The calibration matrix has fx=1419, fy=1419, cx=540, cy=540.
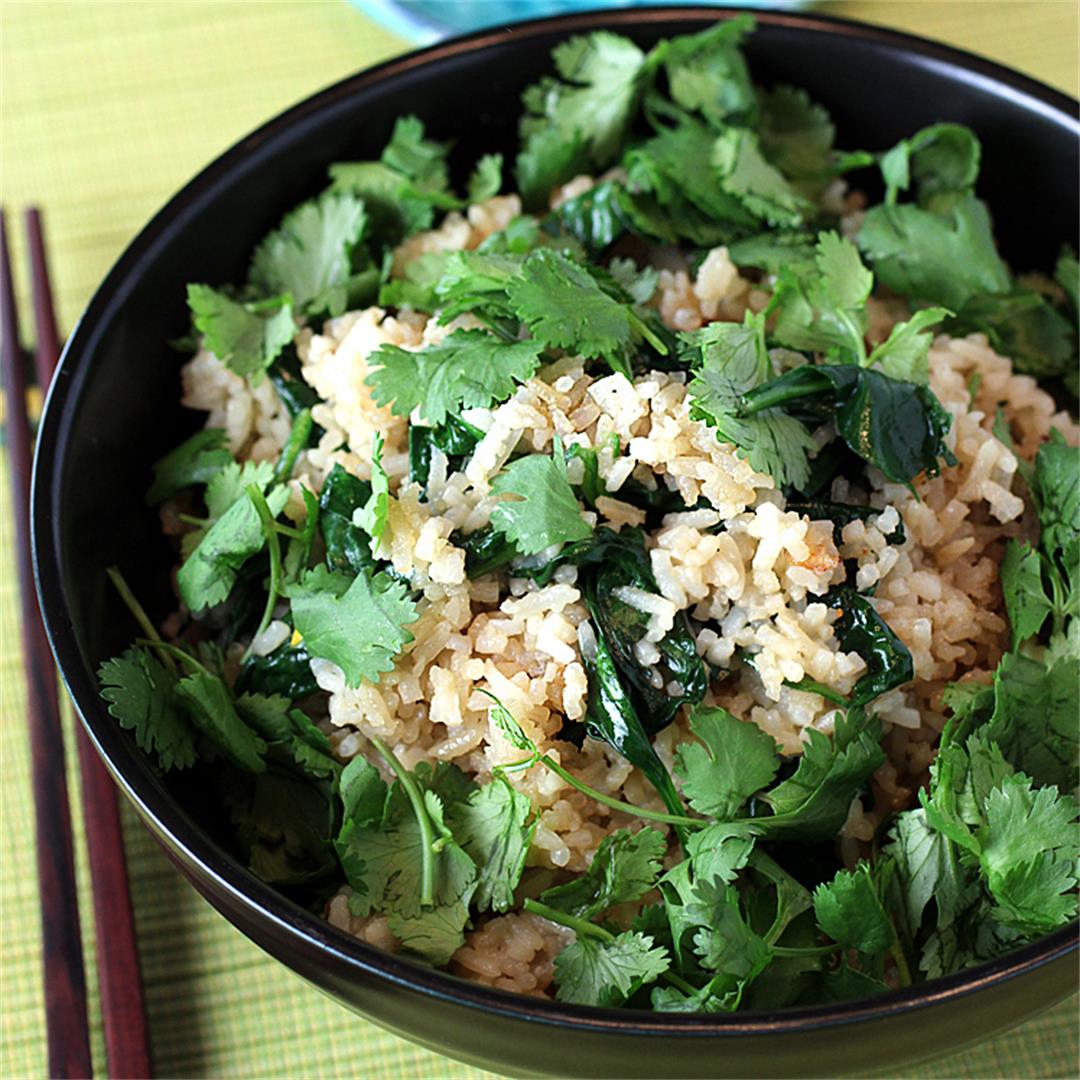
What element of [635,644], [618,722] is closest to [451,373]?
[635,644]

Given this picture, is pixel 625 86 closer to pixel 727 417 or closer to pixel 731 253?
pixel 731 253

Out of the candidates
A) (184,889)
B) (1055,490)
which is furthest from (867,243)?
(184,889)

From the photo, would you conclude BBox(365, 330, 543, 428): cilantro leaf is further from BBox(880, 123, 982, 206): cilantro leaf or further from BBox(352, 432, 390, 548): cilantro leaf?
BBox(880, 123, 982, 206): cilantro leaf

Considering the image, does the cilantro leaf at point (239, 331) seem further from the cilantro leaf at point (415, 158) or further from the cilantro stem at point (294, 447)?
the cilantro leaf at point (415, 158)

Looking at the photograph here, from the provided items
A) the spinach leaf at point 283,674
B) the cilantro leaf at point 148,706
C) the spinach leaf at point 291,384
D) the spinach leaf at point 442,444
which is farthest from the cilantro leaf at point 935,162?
the cilantro leaf at point 148,706

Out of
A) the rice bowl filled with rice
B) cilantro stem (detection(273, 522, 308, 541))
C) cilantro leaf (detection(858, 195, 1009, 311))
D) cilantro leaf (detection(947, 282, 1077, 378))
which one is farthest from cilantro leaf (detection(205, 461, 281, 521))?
cilantro leaf (detection(947, 282, 1077, 378))

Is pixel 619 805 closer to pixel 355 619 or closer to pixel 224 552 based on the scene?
pixel 355 619
